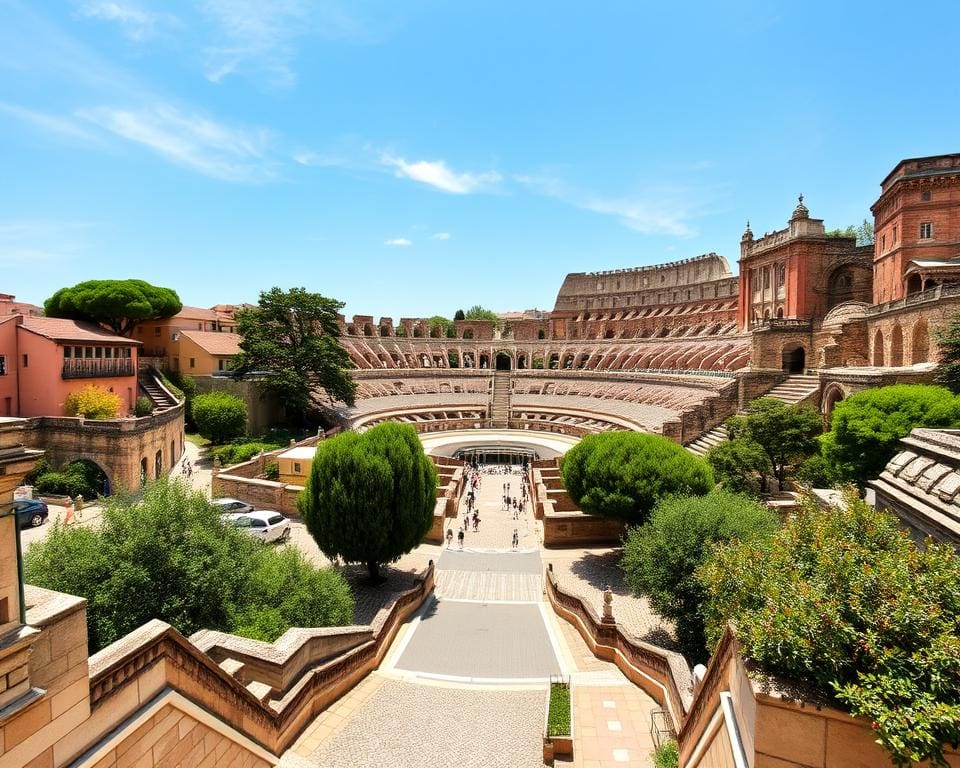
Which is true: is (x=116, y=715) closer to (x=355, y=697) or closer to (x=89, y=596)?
(x=89, y=596)

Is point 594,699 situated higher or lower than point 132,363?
lower

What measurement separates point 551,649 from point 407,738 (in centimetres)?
566

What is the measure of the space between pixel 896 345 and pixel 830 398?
5.27m

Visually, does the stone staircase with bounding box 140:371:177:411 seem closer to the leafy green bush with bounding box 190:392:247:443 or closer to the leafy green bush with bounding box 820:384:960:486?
the leafy green bush with bounding box 190:392:247:443

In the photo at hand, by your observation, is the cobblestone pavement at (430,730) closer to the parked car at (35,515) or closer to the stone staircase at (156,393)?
the parked car at (35,515)

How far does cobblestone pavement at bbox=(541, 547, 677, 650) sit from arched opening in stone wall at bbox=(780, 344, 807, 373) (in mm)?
21263

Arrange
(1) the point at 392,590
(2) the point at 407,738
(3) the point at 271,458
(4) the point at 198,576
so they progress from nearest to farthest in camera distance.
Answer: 1. (2) the point at 407,738
2. (4) the point at 198,576
3. (1) the point at 392,590
4. (3) the point at 271,458

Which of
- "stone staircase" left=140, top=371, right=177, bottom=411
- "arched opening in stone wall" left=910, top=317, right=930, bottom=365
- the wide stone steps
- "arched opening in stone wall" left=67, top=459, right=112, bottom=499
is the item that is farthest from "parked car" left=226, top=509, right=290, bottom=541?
"arched opening in stone wall" left=910, top=317, right=930, bottom=365

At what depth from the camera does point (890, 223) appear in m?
32.0

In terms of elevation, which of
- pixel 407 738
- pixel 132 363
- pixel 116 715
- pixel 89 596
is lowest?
pixel 407 738

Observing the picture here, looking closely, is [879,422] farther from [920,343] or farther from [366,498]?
[366,498]

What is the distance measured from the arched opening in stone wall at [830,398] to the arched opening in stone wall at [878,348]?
562 cm

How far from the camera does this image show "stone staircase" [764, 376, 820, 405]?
26.4 metres

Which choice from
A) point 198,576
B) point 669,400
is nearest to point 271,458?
point 198,576
